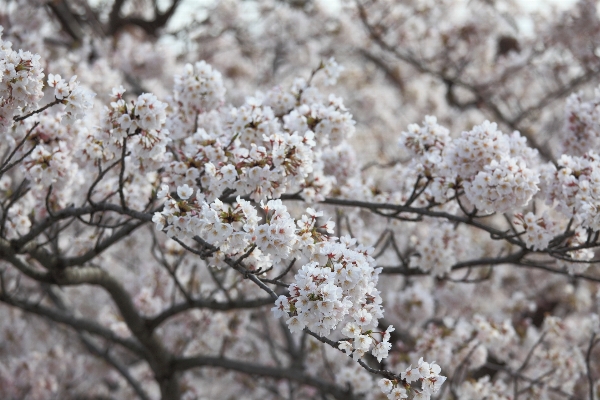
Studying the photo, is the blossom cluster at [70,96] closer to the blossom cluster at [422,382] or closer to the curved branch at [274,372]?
the blossom cluster at [422,382]

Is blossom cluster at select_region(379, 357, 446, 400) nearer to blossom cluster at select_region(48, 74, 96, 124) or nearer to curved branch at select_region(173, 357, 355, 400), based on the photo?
blossom cluster at select_region(48, 74, 96, 124)

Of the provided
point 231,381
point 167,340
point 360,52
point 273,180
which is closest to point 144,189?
point 273,180

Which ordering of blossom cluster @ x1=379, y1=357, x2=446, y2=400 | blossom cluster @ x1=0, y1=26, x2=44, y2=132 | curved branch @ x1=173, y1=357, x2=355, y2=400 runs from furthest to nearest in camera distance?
1. curved branch @ x1=173, y1=357, x2=355, y2=400
2. blossom cluster @ x1=0, y1=26, x2=44, y2=132
3. blossom cluster @ x1=379, y1=357, x2=446, y2=400

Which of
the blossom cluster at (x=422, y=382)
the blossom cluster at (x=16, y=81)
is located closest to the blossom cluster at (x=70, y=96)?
the blossom cluster at (x=16, y=81)

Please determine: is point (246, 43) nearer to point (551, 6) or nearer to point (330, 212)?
point (551, 6)

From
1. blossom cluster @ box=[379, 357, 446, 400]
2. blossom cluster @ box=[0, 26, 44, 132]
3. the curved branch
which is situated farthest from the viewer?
the curved branch

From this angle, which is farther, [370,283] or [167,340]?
[167,340]

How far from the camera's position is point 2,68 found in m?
2.40

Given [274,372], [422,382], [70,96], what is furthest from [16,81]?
[274,372]

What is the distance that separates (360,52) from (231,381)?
20.5 ft

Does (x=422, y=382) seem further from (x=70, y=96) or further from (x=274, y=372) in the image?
(x=274, y=372)

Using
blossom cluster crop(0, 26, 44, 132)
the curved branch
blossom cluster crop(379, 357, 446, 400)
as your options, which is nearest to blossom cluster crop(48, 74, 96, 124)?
blossom cluster crop(0, 26, 44, 132)

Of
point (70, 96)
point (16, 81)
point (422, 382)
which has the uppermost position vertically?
point (70, 96)

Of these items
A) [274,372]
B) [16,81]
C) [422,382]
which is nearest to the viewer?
[422,382]
